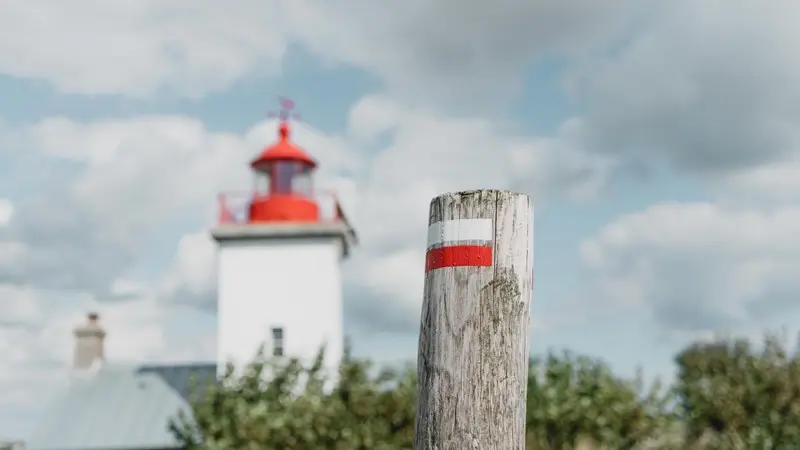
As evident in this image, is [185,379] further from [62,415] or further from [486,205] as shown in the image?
[486,205]

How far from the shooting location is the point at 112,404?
30.3 m

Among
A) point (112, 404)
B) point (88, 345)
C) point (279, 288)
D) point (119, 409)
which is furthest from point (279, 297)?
point (88, 345)

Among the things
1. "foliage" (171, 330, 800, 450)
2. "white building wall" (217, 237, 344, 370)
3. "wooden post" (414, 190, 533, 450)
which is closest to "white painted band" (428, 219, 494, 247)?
"wooden post" (414, 190, 533, 450)

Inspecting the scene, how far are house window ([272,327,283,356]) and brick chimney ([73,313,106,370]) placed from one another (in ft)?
33.6

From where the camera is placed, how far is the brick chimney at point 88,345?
32156 millimetres

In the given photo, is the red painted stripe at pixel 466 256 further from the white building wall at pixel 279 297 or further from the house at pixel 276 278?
the white building wall at pixel 279 297

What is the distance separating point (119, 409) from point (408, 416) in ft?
47.0

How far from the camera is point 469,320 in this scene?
4176mm

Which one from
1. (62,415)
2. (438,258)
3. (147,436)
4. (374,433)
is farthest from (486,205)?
(62,415)

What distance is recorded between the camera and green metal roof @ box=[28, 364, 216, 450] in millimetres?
28656

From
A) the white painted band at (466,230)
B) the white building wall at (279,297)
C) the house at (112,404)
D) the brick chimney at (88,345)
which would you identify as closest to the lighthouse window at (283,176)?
the white building wall at (279,297)

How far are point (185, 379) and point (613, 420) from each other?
1530cm

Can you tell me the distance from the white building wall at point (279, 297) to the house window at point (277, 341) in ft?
0.33

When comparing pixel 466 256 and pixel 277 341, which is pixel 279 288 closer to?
pixel 277 341
